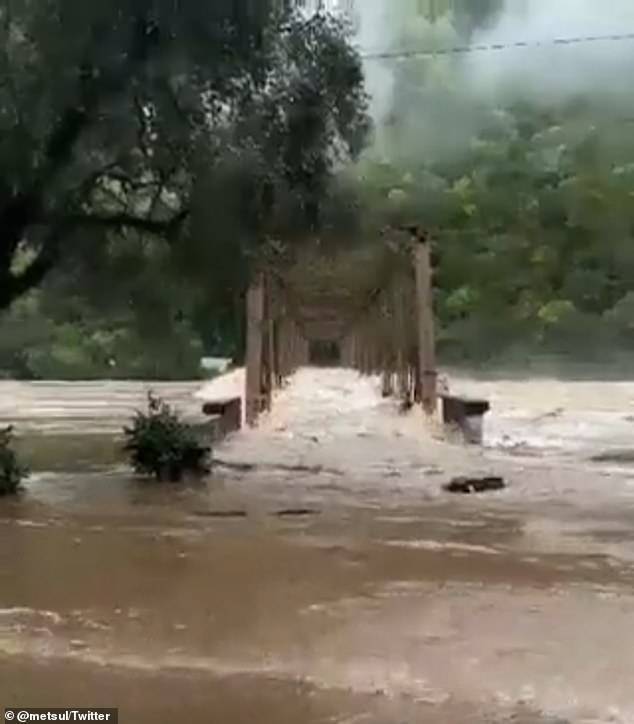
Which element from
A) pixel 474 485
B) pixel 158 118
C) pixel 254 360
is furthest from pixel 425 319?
pixel 158 118

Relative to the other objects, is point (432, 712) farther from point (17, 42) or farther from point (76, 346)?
point (76, 346)

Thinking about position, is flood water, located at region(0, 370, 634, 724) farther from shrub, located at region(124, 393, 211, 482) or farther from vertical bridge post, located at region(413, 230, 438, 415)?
vertical bridge post, located at region(413, 230, 438, 415)

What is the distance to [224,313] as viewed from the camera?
13664 millimetres

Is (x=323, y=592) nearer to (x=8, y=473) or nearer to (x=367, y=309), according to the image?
(x=8, y=473)

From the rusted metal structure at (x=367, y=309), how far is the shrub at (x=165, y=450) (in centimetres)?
201

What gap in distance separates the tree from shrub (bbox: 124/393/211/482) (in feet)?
4.64

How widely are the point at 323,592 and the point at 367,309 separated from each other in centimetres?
1932

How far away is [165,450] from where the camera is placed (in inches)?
472

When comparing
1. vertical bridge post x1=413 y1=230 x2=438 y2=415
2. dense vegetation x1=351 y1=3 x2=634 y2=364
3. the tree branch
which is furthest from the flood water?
dense vegetation x1=351 y1=3 x2=634 y2=364

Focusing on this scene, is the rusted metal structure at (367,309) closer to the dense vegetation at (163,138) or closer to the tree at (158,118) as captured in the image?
the dense vegetation at (163,138)

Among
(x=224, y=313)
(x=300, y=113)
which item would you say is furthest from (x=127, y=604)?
(x=224, y=313)

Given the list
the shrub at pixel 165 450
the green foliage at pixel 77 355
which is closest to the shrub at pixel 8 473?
the shrub at pixel 165 450

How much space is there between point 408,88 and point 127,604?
63.4ft

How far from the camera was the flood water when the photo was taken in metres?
4.93
